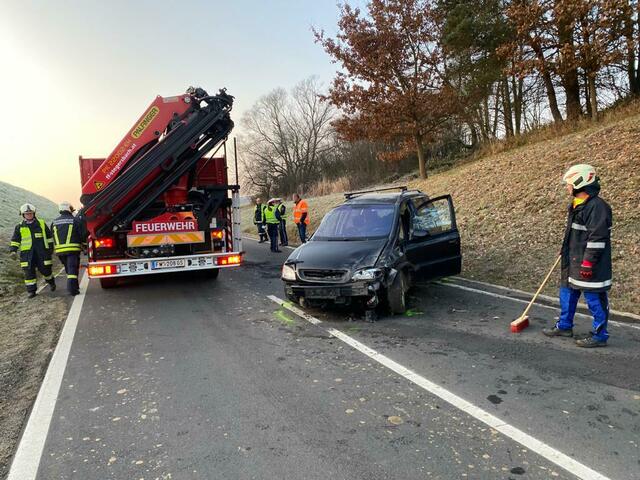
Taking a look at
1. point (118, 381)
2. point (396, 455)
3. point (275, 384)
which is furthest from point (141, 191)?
point (396, 455)

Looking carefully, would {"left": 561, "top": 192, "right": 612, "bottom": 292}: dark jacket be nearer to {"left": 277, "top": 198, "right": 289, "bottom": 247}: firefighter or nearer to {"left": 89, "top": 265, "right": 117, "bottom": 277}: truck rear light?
{"left": 89, "top": 265, "right": 117, "bottom": 277}: truck rear light

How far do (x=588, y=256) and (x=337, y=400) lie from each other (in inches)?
120

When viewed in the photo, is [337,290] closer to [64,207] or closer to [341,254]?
[341,254]

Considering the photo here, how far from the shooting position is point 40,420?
12.2ft

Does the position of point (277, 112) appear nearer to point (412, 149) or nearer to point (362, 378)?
point (412, 149)

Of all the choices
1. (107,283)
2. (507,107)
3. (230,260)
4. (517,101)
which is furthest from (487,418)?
(507,107)

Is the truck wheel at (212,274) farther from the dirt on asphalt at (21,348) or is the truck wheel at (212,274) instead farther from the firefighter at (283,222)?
the firefighter at (283,222)

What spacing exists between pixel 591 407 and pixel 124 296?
7417 mm

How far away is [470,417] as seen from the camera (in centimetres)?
349

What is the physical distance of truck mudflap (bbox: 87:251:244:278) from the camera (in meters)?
7.77

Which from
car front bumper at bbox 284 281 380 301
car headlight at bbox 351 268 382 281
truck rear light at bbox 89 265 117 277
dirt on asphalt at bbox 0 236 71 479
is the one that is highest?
truck rear light at bbox 89 265 117 277

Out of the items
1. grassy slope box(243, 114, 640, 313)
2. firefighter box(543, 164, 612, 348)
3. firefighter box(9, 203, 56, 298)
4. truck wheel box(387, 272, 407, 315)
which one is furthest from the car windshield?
firefighter box(9, 203, 56, 298)

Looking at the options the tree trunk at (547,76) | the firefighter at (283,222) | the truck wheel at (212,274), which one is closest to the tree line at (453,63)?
the tree trunk at (547,76)

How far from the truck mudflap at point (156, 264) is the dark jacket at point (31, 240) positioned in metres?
2.00
